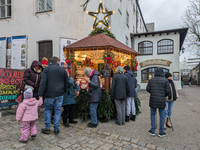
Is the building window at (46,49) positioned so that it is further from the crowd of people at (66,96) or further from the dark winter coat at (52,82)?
the dark winter coat at (52,82)

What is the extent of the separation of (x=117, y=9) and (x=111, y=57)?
9411 millimetres

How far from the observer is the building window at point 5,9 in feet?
32.4

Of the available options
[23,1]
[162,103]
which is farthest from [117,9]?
[162,103]

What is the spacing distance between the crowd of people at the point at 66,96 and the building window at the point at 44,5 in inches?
228

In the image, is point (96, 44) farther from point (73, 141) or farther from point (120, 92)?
point (73, 141)

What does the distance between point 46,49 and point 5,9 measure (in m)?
4.18

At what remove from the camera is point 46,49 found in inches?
362

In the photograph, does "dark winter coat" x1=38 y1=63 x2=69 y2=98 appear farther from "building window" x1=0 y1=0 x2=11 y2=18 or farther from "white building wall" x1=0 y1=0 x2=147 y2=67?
"building window" x1=0 y1=0 x2=11 y2=18

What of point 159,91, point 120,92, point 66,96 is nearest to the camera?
point 159,91

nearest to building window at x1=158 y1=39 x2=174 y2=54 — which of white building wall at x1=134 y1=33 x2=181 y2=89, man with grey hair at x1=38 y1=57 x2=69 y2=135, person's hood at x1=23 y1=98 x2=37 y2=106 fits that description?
white building wall at x1=134 y1=33 x2=181 y2=89

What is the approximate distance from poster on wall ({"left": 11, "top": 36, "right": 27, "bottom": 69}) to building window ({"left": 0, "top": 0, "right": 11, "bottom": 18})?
201 centimetres

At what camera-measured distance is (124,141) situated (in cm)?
368

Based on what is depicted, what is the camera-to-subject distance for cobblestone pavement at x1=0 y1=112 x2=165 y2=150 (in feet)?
10.8

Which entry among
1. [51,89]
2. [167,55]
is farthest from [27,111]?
[167,55]
